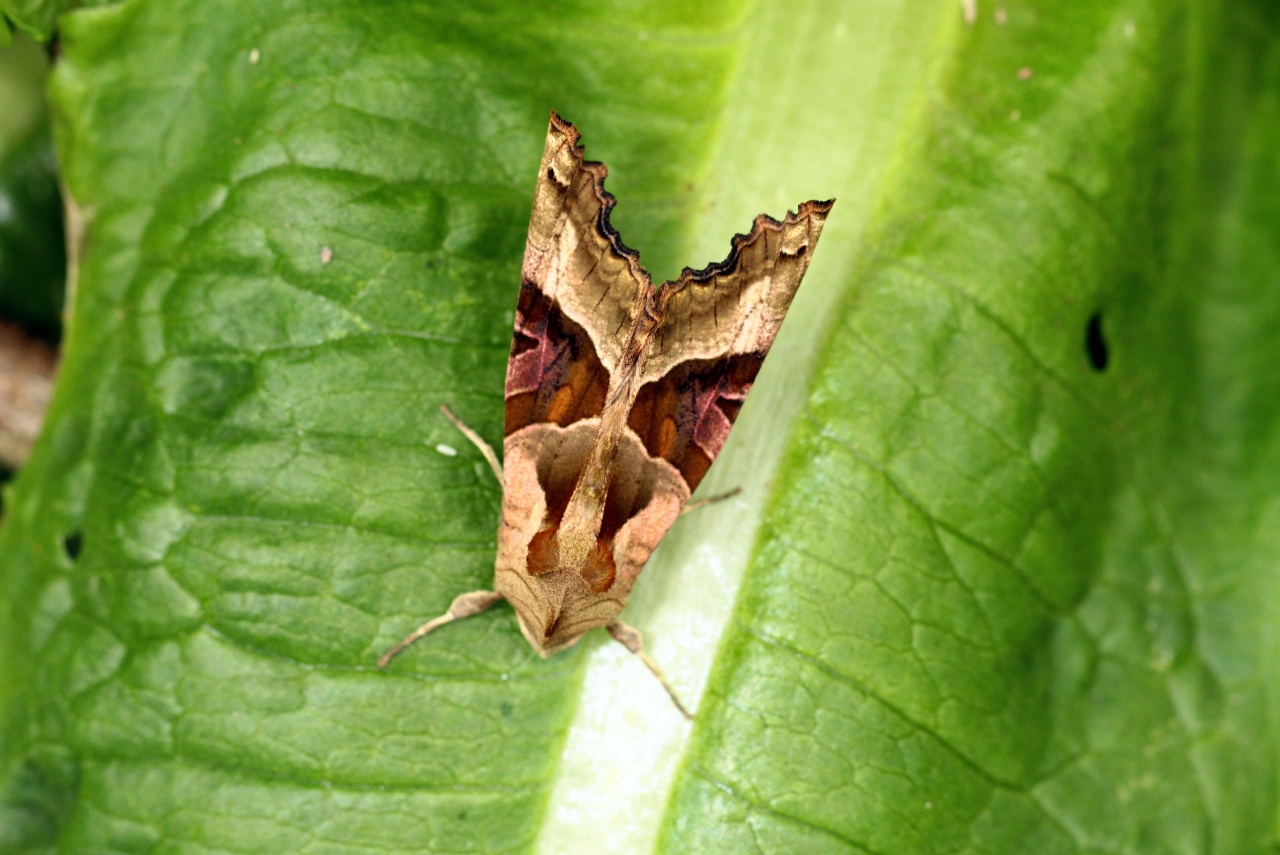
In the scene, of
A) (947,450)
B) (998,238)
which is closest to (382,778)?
(947,450)

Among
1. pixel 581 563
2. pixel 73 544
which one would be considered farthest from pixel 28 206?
pixel 581 563

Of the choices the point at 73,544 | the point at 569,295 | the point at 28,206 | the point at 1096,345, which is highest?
the point at 1096,345

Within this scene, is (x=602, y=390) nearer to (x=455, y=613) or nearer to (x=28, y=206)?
(x=455, y=613)

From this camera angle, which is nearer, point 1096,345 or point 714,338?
point 714,338

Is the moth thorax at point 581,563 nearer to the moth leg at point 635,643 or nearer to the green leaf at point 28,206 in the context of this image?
the moth leg at point 635,643

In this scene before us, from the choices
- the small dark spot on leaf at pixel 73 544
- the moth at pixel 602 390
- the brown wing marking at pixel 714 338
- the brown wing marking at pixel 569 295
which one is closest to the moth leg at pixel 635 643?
the moth at pixel 602 390

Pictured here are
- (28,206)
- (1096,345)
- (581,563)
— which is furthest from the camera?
(28,206)
